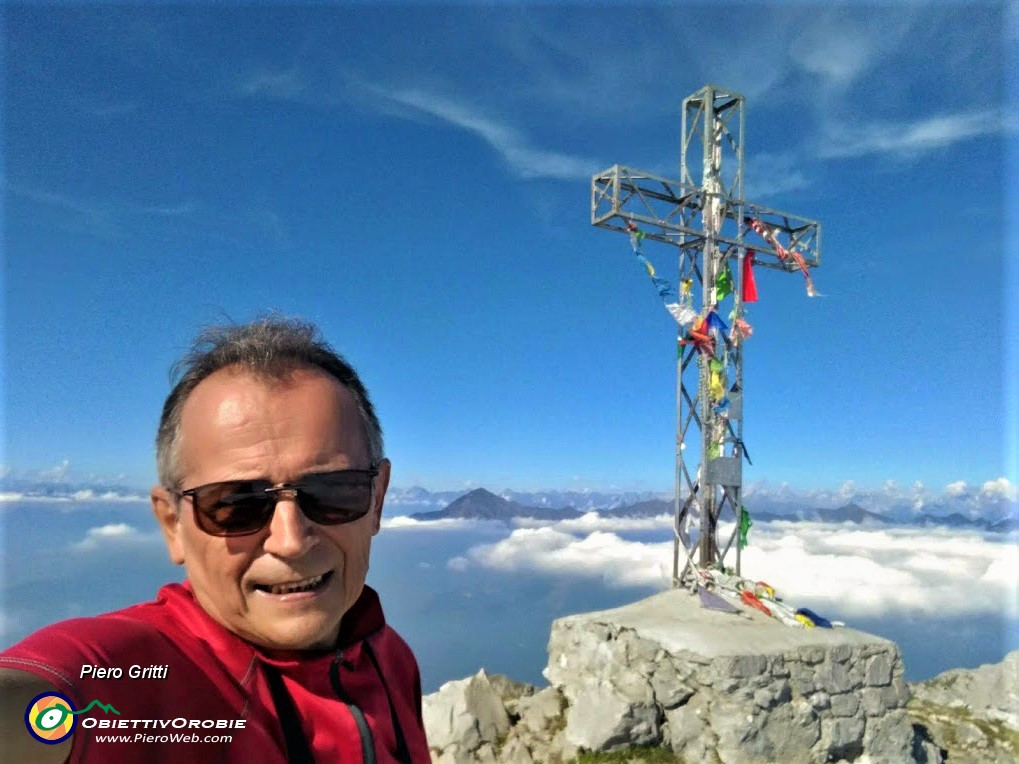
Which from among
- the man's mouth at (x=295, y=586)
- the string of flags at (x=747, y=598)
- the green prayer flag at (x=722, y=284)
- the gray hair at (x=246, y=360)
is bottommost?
the string of flags at (x=747, y=598)

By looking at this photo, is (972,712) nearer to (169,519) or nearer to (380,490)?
(380,490)

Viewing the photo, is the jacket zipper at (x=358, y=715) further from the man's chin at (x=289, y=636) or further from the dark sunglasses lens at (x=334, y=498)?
the dark sunglasses lens at (x=334, y=498)

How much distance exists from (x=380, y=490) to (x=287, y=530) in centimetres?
41

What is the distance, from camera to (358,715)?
1.86 meters

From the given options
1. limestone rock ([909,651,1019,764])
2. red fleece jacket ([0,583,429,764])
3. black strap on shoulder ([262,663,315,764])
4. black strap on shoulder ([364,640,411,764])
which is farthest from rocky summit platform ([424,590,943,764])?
black strap on shoulder ([262,663,315,764])

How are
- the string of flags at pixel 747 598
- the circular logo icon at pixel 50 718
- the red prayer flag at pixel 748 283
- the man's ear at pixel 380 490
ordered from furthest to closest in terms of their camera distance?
the red prayer flag at pixel 748 283 → the string of flags at pixel 747 598 → the man's ear at pixel 380 490 → the circular logo icon at pixel 50 718

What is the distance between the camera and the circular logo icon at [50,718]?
1.37m

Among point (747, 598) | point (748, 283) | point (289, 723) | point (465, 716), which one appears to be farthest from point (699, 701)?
point (289, 723)

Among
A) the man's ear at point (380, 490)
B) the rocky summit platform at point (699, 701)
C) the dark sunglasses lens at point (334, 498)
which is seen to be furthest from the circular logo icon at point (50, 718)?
the rocky summit platform at point (699, 701)

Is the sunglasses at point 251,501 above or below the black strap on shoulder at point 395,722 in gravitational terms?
above

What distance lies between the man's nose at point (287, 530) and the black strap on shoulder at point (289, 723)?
30 centimetres

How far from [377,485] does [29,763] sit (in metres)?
0.98

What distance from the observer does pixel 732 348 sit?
10109mm

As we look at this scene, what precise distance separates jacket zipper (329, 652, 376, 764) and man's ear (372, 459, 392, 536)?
37 centimetres
